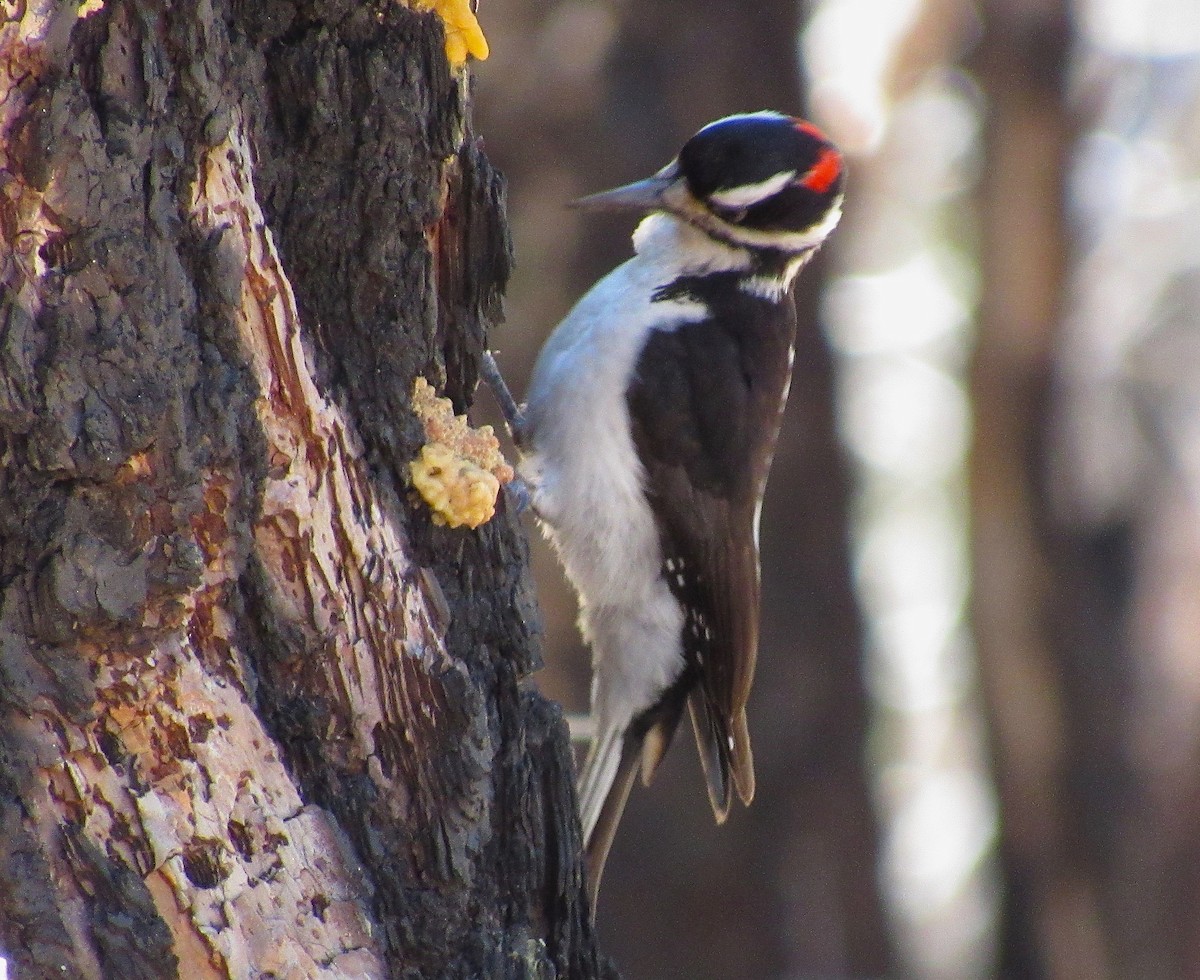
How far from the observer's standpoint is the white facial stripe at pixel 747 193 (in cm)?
393

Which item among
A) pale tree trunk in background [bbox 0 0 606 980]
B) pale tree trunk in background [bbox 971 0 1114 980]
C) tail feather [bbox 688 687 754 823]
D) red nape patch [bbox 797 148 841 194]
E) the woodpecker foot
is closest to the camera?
pale tree trunk in background [bbox 0 0 606 980]

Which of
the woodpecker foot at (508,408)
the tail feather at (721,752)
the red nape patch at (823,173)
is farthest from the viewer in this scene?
the red nape patch at (823,173)

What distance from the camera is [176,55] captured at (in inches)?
86.0

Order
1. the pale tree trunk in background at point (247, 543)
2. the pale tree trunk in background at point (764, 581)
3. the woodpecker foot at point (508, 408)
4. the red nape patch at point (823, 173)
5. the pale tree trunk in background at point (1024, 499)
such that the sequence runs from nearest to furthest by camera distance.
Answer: the pale tree trunk in background at point (247, 543), the woodpecker foot at point (508, 408), the red nape patch at point (823, 173), the pale tree trunk in background at point (764, 581), the pale tree trunk in background at point (1024, 499)

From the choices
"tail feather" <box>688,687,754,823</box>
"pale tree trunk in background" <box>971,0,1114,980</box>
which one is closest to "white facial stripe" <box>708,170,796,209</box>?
"tail feather" <box>688,687,754,823</box>

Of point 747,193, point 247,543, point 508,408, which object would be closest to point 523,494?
point 508,408

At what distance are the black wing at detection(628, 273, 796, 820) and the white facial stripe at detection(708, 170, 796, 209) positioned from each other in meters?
0.21

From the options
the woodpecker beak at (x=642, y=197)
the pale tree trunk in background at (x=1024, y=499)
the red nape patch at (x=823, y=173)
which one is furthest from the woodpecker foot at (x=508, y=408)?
the pale tree trunk in background at (x=1024, y=499)

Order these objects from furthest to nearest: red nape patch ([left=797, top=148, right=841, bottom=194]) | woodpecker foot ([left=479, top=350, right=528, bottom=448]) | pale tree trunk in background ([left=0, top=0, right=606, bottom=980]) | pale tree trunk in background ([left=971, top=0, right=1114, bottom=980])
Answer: pale tree trunk in background ([left=971, top=0, right=1114, bottom=980]) → red nape patch ([left=797, top=148, right=841, bottom=194]) → woodpecker foot ([left=479, top=350, right=528, bottom=448]) → pale tree trunk in background ([left=0, top=0, right=606, bottom=980])

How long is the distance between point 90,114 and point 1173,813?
216 inches

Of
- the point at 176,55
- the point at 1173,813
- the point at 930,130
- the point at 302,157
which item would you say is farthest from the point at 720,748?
the point at 930,130

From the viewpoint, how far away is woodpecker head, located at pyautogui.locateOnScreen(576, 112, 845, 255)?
391 cm

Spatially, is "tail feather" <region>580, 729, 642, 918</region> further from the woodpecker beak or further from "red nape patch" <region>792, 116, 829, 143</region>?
"red nape patch" <region>792, 116, 829, 143</region>

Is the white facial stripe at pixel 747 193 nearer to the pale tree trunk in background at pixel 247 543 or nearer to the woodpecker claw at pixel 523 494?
the woodpecker claw at pixel 523 494
